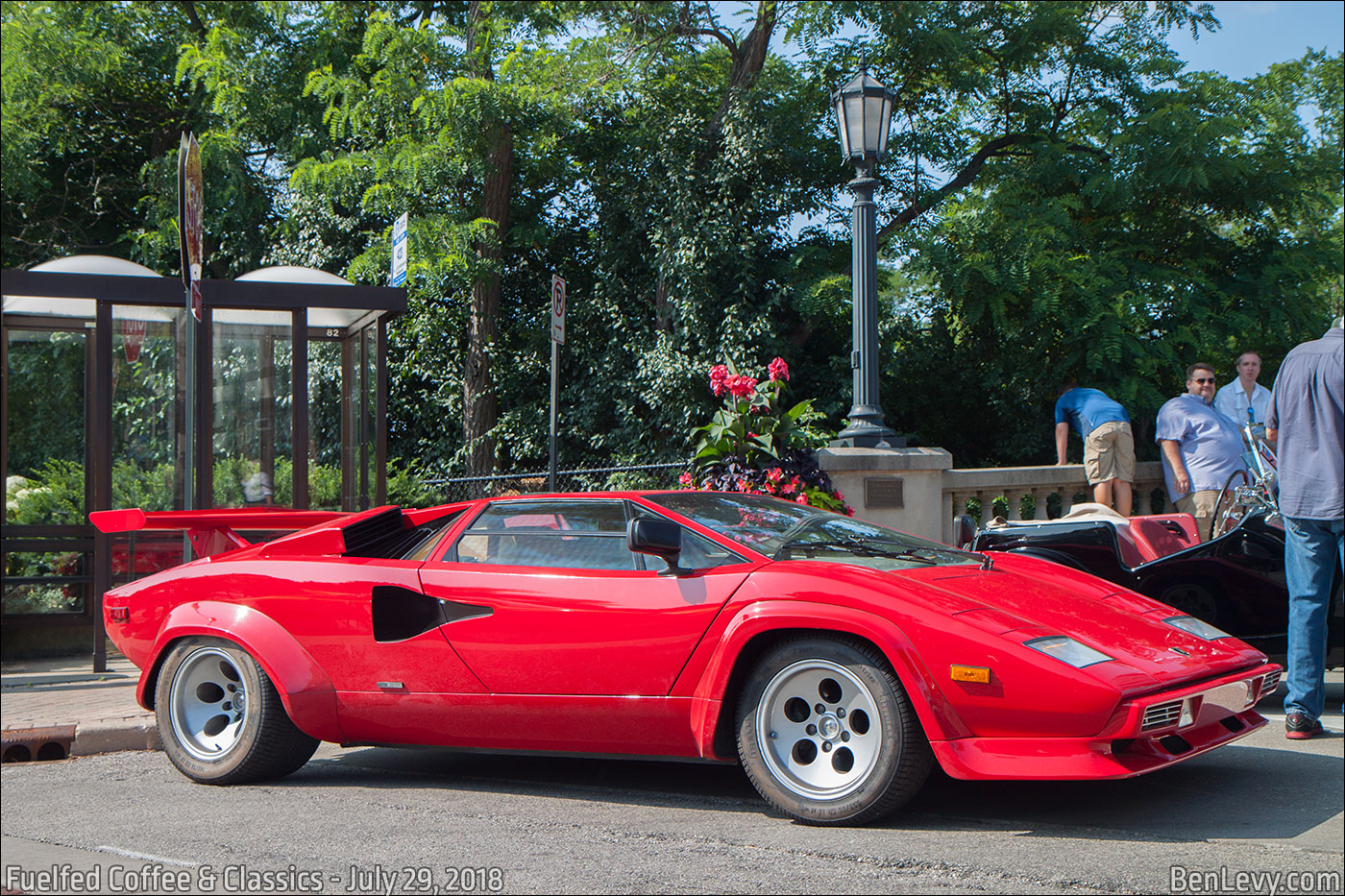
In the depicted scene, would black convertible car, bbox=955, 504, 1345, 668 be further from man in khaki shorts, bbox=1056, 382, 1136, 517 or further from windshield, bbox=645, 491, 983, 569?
man in khaki shorts, bbox=1056, 382, 1136, 517

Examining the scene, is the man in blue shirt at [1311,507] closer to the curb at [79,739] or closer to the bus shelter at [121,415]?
the curb at [79,739]

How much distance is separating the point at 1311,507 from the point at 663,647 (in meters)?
3.05

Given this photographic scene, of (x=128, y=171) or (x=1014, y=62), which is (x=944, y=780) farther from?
(x=128, y=171)

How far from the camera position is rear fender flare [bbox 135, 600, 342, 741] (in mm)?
4988

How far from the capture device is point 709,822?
13.7 ft

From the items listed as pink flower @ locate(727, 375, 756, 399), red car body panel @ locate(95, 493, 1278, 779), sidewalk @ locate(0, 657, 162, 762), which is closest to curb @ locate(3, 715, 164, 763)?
A: sidewalk @ locate(0, 657, 162, 762)

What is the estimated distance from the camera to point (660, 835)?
13.1 feet

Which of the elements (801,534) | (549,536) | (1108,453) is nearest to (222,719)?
(549,536)

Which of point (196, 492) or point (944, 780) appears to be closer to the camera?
point (944, 780)

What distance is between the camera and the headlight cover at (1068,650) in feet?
12.5

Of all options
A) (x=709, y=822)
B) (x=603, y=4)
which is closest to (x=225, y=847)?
(x=709, y=822)

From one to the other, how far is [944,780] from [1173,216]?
13108 mm

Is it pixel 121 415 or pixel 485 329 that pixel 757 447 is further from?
pixel 485 329

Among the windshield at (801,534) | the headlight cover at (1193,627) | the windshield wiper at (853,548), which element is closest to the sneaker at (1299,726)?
the headlight cover at (1193,627)
